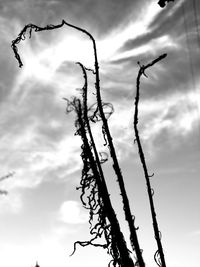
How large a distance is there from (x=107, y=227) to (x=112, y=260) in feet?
2.36

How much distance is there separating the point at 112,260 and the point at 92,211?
1.23 m

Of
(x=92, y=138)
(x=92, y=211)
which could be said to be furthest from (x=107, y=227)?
(x=92, y=138)

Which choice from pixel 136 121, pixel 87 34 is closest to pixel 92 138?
pixel 136 121

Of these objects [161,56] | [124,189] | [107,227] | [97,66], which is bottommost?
[107,227]

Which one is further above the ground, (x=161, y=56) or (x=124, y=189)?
(x=161, y=56)

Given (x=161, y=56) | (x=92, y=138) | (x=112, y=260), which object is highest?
(x=161, y=56)

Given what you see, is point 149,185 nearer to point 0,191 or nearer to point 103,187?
point 103,187

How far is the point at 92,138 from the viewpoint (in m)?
8.88

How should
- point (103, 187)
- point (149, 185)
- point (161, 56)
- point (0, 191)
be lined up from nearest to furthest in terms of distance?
point (0, 191) → point (161, 56) → point (103, 187) → point (149, 185)

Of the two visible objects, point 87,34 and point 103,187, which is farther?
point 87,34

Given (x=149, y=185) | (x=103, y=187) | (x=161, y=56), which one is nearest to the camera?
(x=161, y=56)

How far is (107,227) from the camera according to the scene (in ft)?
26.6

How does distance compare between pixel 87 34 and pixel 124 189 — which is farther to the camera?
pixel 87 34

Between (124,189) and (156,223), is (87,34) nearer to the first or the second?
(124,189)
